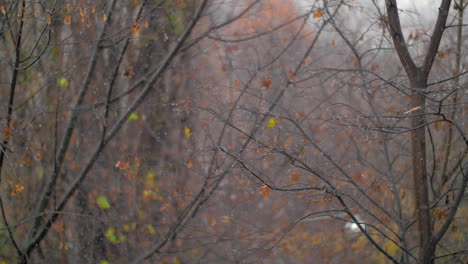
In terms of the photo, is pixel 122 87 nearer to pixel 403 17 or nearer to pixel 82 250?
pixel 82 250

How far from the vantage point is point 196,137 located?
654 cm

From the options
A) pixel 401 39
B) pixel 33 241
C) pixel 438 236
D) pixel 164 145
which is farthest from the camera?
pixel 164 145

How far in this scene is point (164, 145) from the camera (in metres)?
7.91

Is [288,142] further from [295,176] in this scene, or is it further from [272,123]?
[295,176]

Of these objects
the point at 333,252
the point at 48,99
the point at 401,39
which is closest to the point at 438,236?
the point at 401,39

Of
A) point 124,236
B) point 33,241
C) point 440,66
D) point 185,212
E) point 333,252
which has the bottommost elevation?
point 33,241

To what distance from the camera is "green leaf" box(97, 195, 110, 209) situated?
665 cm

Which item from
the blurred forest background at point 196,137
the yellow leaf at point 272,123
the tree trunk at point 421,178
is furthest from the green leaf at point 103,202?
the tree trunk at point 421,178

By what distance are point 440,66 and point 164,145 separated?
3682 millimetres

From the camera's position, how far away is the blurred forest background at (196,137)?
5.39 meters

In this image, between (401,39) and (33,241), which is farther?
(33,241)

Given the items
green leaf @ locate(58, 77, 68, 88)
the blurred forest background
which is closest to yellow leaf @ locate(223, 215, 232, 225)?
the blurred forest background

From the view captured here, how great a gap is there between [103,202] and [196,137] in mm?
1329

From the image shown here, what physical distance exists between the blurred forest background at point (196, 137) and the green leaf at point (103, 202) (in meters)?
0.02
